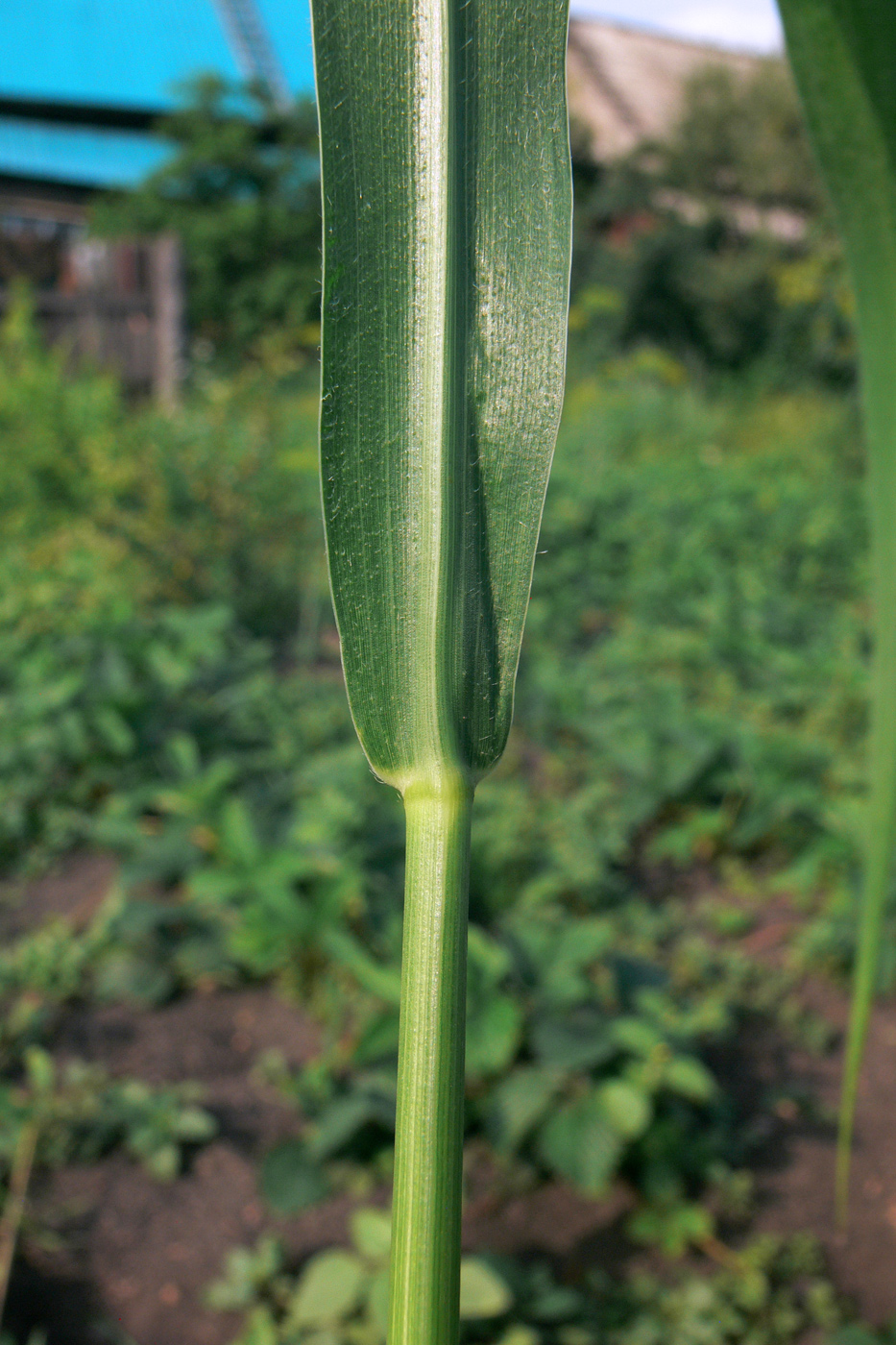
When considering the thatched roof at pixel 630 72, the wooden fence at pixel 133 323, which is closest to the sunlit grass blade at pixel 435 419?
the wooden fence at pixel 133 323

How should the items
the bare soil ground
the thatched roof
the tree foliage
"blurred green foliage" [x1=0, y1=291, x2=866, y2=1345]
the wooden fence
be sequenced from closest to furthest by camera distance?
the bare soil ground → "blurred green foliage" [x1=0, y1=291, x2=866, y2=1345] → the wooden fence → the tree foliage → the thatched roof

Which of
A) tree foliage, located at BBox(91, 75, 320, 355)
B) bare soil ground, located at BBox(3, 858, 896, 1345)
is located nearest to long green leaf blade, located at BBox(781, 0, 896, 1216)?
bare soil ground, located at BBox(3, 858, 896, 1345)

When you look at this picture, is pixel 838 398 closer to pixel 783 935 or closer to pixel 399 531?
pixel 783 935

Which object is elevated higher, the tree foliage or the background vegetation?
the tree foliage

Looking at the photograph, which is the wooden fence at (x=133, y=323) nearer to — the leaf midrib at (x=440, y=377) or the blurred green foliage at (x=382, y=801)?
the blurred green foliage at (x=382, y=801)

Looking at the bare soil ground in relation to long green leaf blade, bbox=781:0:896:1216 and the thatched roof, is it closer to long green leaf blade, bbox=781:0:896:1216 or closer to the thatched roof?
long green leaf blade, bbox=781:0:896:1216

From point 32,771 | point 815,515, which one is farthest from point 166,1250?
point 815,515

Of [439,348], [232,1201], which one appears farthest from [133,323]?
[439,348]

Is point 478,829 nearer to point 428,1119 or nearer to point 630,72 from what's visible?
point 428,1119
